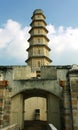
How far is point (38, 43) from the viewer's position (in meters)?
29.5

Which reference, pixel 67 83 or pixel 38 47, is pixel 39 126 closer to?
pixel 67 83

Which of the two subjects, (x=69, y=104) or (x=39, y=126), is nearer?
(x=69, y=104)

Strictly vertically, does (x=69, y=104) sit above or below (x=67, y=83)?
below

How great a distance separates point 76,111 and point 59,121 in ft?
14.9

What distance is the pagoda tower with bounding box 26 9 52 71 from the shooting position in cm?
2888

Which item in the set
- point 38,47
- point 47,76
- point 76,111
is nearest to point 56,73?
point 47,76

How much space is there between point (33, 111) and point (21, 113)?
957 cm

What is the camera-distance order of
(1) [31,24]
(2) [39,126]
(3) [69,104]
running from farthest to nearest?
(1) [31,24], (2) [39,126], (3) [69,104]

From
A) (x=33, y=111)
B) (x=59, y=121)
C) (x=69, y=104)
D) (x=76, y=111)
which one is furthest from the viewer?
(x=33, y=111)

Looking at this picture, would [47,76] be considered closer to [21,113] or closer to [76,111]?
[21,113]

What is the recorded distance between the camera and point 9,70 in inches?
617

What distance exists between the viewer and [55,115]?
14.4 metres

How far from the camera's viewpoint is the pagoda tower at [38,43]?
94.7 feet

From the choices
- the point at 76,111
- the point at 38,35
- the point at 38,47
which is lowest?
the point at 76,111
